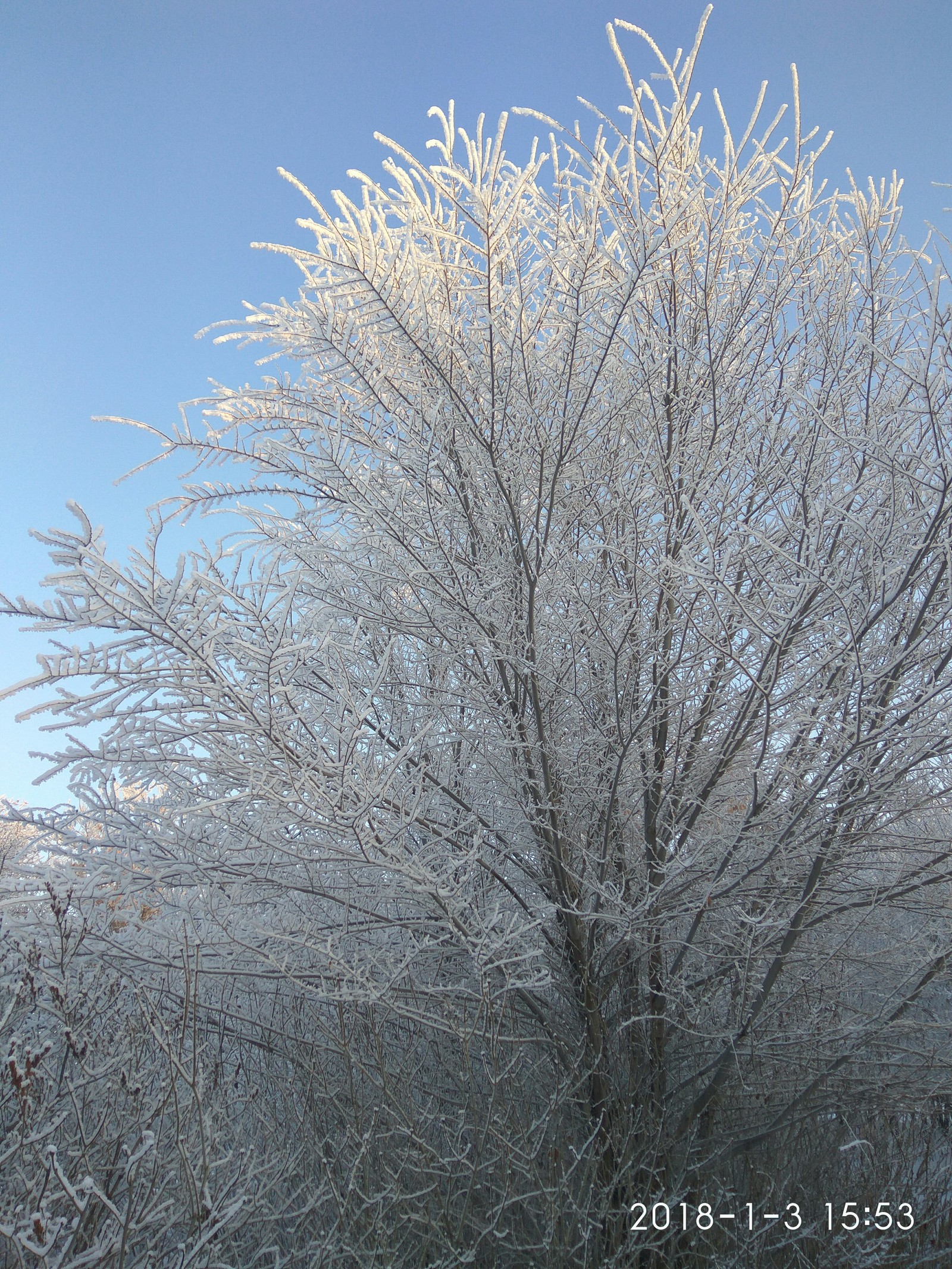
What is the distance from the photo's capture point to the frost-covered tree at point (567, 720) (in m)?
2.67

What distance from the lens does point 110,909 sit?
354 centimetres

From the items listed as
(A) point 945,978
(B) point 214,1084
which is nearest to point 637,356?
(A) point 945,978

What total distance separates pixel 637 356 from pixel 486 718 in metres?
1.81

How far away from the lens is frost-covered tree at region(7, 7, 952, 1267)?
267cm

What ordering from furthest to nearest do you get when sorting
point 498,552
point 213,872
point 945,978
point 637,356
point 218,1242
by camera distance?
1. point 945,978
2. point 637,356
3. point 498,552
4. point 213,872
5. point 218,1242

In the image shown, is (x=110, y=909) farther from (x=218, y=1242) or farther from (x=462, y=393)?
(x=462, y=393)

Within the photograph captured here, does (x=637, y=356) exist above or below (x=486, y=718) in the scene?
above

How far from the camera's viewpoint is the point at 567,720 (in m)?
3.67
